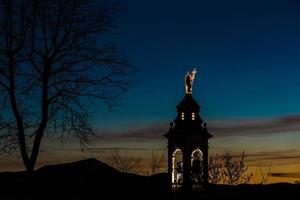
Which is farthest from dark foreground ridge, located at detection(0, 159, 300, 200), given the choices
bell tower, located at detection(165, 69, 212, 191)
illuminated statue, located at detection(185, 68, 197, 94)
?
illuminated statue, located at detection(185, 68, 197, 94)

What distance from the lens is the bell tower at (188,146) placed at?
32.0 m

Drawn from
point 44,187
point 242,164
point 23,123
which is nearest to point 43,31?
point 23,123

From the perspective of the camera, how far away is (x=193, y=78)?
1309 inches

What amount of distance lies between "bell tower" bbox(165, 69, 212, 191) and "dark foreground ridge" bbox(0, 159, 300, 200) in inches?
119

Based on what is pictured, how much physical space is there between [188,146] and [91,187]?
1000 centimetres

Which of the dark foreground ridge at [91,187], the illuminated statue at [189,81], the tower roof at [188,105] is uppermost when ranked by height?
the illuminated statue at [189,81]

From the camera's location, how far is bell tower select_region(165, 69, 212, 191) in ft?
105

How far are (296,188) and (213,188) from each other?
19.5 ft

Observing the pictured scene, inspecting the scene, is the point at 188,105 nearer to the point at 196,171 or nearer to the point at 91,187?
the point at 196,171

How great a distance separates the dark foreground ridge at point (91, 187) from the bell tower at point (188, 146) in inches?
119

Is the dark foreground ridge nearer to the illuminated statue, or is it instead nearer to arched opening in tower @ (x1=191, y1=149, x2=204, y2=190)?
arched opening in tower @ (x1=191, y1=149, x2=204, y2=190)

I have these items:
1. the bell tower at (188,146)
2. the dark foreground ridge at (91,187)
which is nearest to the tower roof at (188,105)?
the bell tower at (188,146)

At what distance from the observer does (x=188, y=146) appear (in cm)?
3197

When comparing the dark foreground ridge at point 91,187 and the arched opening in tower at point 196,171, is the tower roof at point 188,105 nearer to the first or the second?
the arched opening in tower at point 196,171
